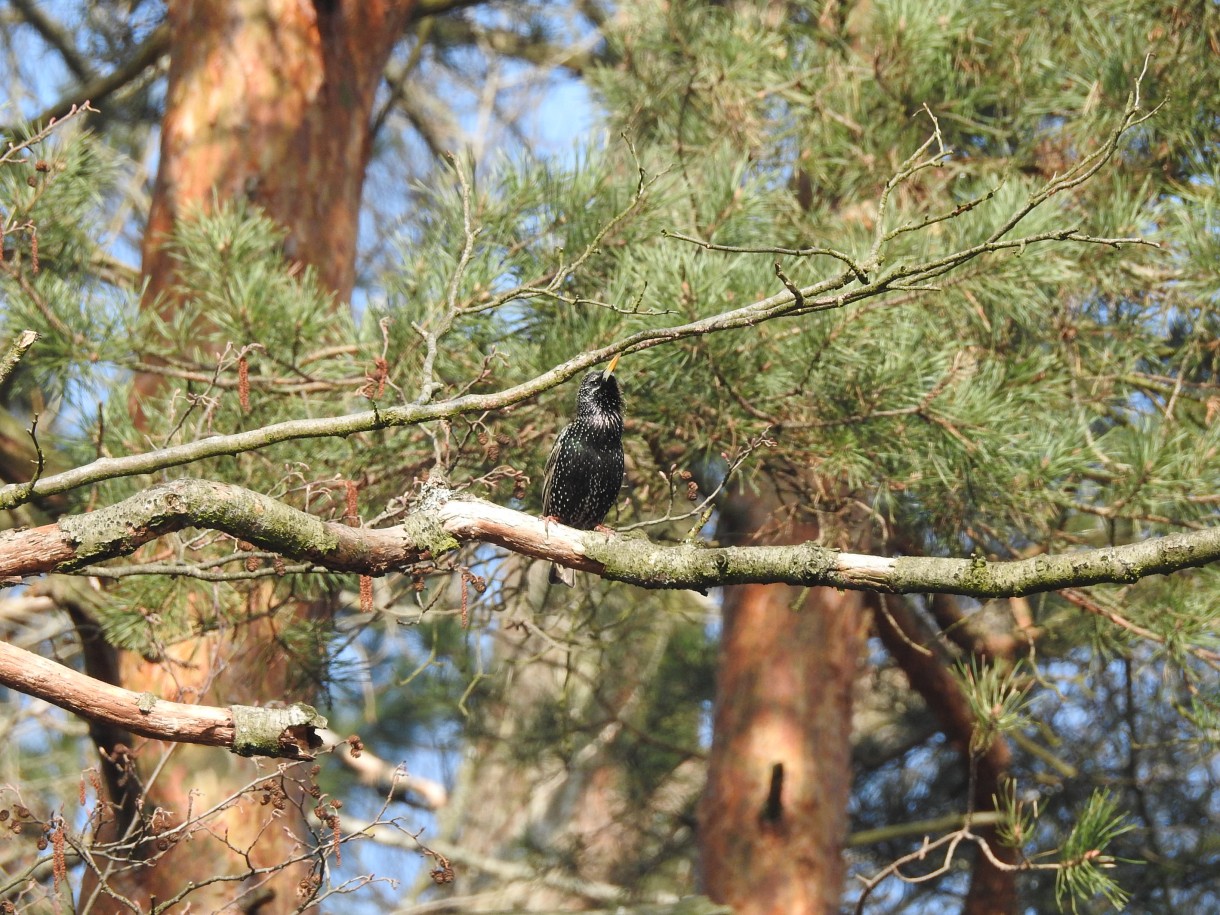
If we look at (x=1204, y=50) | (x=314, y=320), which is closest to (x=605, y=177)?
(x=314, y=320)

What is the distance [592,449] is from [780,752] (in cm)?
159

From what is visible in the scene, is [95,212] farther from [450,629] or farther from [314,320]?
[450,629]

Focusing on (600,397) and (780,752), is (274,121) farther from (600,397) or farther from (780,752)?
(780,752)

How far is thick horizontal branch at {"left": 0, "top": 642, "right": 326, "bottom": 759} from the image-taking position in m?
1.99

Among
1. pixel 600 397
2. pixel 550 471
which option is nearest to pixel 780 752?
pixel 550 471

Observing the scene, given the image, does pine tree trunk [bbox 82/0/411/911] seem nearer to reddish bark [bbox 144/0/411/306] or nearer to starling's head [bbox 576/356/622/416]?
reddish bark [bbox 144/0/411/306]

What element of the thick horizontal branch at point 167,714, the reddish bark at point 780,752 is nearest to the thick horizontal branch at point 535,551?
the thick horizontal branch at point 167,714

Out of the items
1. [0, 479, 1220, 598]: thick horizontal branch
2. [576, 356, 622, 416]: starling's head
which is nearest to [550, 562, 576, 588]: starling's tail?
[576, 356, 622, 416]: starling's head

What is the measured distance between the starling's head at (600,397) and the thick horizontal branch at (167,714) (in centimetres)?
142

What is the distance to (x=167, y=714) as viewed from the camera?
2064 mm

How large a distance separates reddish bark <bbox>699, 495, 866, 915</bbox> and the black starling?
0.90 m

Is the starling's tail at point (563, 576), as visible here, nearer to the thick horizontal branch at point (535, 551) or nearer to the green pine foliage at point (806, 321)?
the green pine foliage at point (806, 321)

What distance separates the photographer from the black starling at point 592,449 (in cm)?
328

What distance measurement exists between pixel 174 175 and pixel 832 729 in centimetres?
278
